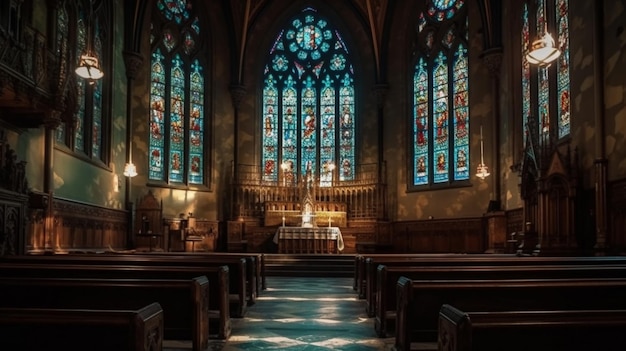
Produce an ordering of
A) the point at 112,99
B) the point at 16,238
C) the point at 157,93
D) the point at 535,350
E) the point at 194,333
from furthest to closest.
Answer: the point at 157,93 → the point at 112,99 → the point at 16,238 → the point at 194,333 → the point at 535,350

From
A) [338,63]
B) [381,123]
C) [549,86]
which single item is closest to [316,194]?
[381,123]

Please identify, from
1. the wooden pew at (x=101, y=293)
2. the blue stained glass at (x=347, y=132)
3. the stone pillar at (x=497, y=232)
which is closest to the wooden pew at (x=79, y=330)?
the wooden pew at (x=101, y=293)

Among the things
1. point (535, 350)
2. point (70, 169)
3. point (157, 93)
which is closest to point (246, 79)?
point (157, 93)

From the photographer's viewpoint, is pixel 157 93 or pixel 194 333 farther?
pixel 157 93

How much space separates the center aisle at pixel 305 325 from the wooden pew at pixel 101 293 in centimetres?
73

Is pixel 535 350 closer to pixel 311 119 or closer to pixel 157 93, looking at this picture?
pixel 157 93

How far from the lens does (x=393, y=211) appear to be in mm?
27156

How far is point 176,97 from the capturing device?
26.7 meters

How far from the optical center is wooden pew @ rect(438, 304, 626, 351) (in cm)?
325

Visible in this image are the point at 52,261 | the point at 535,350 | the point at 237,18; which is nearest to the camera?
the point at 535,350

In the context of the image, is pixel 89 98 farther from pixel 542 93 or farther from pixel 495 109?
pixel 542 93

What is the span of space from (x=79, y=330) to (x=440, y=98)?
2386cm

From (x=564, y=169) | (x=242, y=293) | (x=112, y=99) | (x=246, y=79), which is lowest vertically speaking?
(x=242, y=293)

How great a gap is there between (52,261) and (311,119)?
21249 mm
